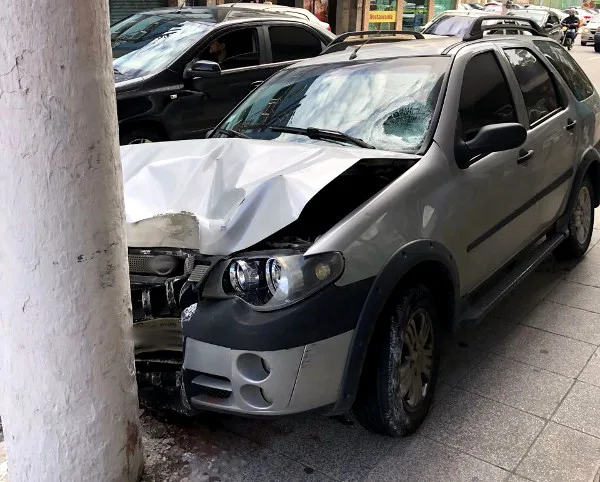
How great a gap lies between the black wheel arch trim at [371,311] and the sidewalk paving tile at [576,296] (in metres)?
2.21

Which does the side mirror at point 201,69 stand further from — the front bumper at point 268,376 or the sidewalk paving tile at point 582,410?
the sidewalk paving tile at point 582,410

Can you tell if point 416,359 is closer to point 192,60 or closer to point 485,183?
point 485,183

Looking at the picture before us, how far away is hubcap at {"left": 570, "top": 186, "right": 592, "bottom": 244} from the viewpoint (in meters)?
5.09

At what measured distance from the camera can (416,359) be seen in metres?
3.07

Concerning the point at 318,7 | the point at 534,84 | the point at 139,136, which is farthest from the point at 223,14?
the point at 318,7

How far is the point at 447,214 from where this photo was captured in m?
3.13

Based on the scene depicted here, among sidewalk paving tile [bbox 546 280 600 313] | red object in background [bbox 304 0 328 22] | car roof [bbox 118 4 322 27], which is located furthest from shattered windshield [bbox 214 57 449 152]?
red object in background [bbox 304 0 328 22]

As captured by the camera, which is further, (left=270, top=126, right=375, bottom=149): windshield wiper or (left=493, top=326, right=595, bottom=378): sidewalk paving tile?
(left=493, top=326, right=595, bottom=378): sidewalk paving tile

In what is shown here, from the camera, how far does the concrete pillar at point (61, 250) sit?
6.96 feet

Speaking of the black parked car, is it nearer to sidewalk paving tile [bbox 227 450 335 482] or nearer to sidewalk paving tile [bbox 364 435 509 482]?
sidewalk paving tile [bbox 227 450 335 482]

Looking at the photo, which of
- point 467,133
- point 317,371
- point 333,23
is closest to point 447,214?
point 467,133

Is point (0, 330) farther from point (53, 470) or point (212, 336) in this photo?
point (212, 336)

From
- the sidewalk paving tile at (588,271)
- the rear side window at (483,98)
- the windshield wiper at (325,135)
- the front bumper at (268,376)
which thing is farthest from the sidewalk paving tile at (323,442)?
the sidewalk paving tile at (588,271)

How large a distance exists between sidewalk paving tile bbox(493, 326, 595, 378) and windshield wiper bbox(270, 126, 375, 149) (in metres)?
1.58
